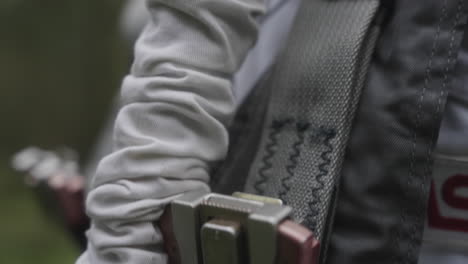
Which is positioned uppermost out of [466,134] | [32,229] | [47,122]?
[466,134]

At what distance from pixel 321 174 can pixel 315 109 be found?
50 mm

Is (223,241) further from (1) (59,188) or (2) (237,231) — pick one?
(1) (59,188)

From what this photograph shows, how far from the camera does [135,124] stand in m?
0.37

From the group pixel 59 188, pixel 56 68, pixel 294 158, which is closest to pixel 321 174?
pixel 294 158

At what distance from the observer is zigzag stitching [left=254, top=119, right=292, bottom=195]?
398 millimetres

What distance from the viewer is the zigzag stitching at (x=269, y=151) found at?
15.7 inches

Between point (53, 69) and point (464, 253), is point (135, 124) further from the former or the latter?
point (53, 69)

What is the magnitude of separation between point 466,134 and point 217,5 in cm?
18

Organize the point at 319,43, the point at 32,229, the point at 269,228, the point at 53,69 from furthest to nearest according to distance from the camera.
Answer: the point at 53,69 < the point at 32,229 < the point at 319,43 < the point at 269,228

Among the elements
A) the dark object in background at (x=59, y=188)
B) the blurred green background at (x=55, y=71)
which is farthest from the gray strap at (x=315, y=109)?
the blurred green background at (x=55, y=71)

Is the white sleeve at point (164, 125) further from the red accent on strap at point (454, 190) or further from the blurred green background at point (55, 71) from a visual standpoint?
the blurred green background at point (55, 71)

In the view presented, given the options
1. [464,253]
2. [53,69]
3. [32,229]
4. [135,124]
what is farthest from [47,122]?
A: [464,253]

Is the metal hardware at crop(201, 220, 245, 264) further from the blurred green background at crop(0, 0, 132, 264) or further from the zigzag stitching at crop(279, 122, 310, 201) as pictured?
the blurred green background at crop(0, 0, 132, 264)

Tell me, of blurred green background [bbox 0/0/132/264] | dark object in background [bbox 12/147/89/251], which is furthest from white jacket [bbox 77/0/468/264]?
blurred green background [bbox 0/0/132/264]
